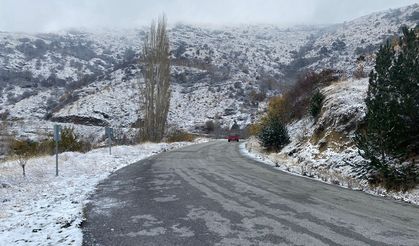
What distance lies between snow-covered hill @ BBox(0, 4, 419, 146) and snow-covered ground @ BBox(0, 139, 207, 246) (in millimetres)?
21504

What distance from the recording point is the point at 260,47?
184500mm

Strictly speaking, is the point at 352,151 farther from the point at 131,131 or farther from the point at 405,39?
the point at 131,131

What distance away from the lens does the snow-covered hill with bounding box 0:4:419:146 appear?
89.9 m

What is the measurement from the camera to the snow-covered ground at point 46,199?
761cm

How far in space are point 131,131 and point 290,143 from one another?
2751 centimetres

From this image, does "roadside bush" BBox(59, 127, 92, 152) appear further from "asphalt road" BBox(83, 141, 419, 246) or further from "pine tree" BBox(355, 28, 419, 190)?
"pine tree" BBox(355, 28, 419, 190)

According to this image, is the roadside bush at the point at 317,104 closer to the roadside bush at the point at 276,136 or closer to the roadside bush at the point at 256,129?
the roadside bush at the point at 276,136

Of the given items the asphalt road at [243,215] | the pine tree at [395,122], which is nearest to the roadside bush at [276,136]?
the asphalt road at [243,215]

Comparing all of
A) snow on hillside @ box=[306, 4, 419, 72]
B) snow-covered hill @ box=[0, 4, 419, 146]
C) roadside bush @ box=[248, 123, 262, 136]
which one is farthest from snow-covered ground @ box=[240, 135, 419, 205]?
snow on hillside @ box=[306, 4, 419, 72]

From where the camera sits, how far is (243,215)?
358 inches

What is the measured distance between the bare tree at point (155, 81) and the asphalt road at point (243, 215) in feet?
94.6

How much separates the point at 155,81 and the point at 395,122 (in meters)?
32.4

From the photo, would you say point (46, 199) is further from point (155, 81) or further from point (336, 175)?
point (155, 81)

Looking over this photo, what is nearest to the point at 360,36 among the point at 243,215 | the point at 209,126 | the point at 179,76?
the point at 179,76
